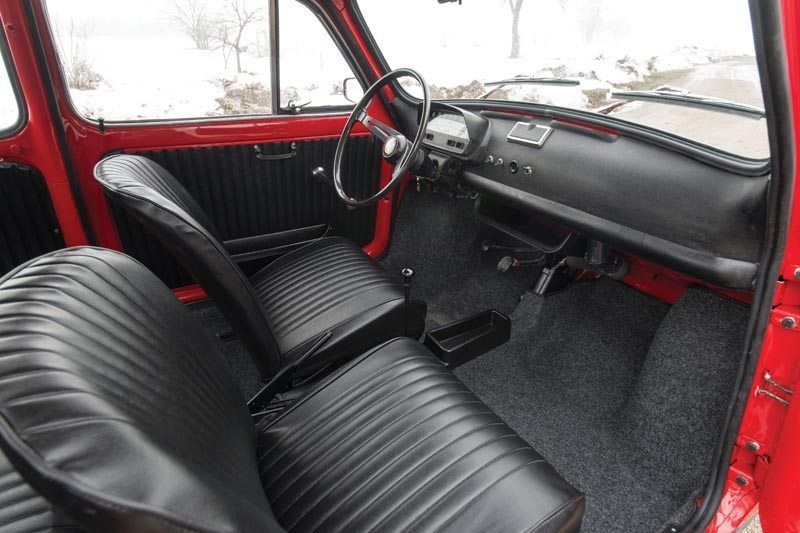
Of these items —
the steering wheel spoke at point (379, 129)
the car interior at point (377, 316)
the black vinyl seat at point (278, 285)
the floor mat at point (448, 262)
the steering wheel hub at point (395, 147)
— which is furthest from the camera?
the floor mat at point (448, 262)

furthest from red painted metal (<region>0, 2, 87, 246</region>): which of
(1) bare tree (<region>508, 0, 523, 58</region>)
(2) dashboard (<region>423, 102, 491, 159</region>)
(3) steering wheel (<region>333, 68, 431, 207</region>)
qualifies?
(1) bare tree (<region>508, 0, 523, 58</region>)

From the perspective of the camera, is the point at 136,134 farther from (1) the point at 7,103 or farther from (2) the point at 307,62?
(2) the point at 307,62

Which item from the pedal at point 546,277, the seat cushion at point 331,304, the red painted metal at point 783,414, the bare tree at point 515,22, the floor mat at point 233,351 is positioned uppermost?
the bare tree at point 515,22

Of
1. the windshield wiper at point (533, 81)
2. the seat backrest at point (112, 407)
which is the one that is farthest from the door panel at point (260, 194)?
the seat backrest at point (112, 407)

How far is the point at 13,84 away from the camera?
4.95ft

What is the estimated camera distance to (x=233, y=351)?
83.9 inches

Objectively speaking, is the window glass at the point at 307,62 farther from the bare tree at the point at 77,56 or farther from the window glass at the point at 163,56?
the bare tree at the point at 77,56

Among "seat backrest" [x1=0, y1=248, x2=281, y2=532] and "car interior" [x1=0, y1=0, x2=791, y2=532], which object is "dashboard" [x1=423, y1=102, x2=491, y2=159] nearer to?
"car interior" [x1=0, y1=0, x2=791, y2=532]

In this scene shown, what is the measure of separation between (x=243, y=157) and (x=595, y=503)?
1.80 meters

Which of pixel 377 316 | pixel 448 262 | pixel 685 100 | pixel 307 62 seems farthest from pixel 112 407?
pixel 448 262

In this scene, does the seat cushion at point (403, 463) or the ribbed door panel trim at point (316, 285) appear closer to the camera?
the seat cushion at point (403, 463)

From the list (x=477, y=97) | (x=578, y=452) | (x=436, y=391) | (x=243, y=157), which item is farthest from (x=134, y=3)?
(x=578, y=452)

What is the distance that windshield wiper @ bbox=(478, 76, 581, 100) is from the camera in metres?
1.75

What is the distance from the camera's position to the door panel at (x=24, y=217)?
1589 mm
